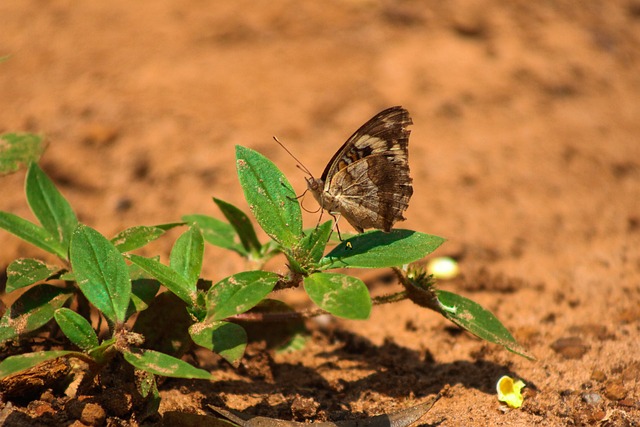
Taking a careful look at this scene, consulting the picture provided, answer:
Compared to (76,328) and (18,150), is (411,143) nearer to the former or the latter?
(18,150)

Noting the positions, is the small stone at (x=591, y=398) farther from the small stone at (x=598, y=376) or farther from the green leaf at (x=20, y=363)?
Answer: the green leaf at (x=20, y=363)

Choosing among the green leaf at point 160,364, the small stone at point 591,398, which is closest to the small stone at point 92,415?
the green leaf at point 160,364

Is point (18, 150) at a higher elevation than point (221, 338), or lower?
higher

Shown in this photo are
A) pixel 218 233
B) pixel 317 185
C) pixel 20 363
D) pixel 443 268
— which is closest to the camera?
pixel 20 363

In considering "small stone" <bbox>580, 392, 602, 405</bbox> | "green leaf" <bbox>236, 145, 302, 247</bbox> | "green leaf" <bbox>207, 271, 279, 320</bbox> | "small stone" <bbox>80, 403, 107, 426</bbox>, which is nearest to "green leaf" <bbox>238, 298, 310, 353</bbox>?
"green leaf" <bbox>236, 145, 302, 247</bbox>

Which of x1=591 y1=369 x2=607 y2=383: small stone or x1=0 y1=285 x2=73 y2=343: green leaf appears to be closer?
x1=0 y1=285 x2=73 y2=343: green leaf

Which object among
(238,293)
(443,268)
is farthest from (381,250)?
(443,268)

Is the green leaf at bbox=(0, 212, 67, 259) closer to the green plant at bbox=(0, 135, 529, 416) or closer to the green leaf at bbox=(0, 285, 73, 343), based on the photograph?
the green plant at bbox=(0, 135, 529, 416)

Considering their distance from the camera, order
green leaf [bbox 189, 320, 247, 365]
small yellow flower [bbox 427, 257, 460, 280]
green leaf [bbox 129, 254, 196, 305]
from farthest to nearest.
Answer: small yellow flower [bbox 427, 257, 460, 280], green leaf [bbox 129, 254, 196, 305], green leaf [bbox 189, 320, 247, 365]
